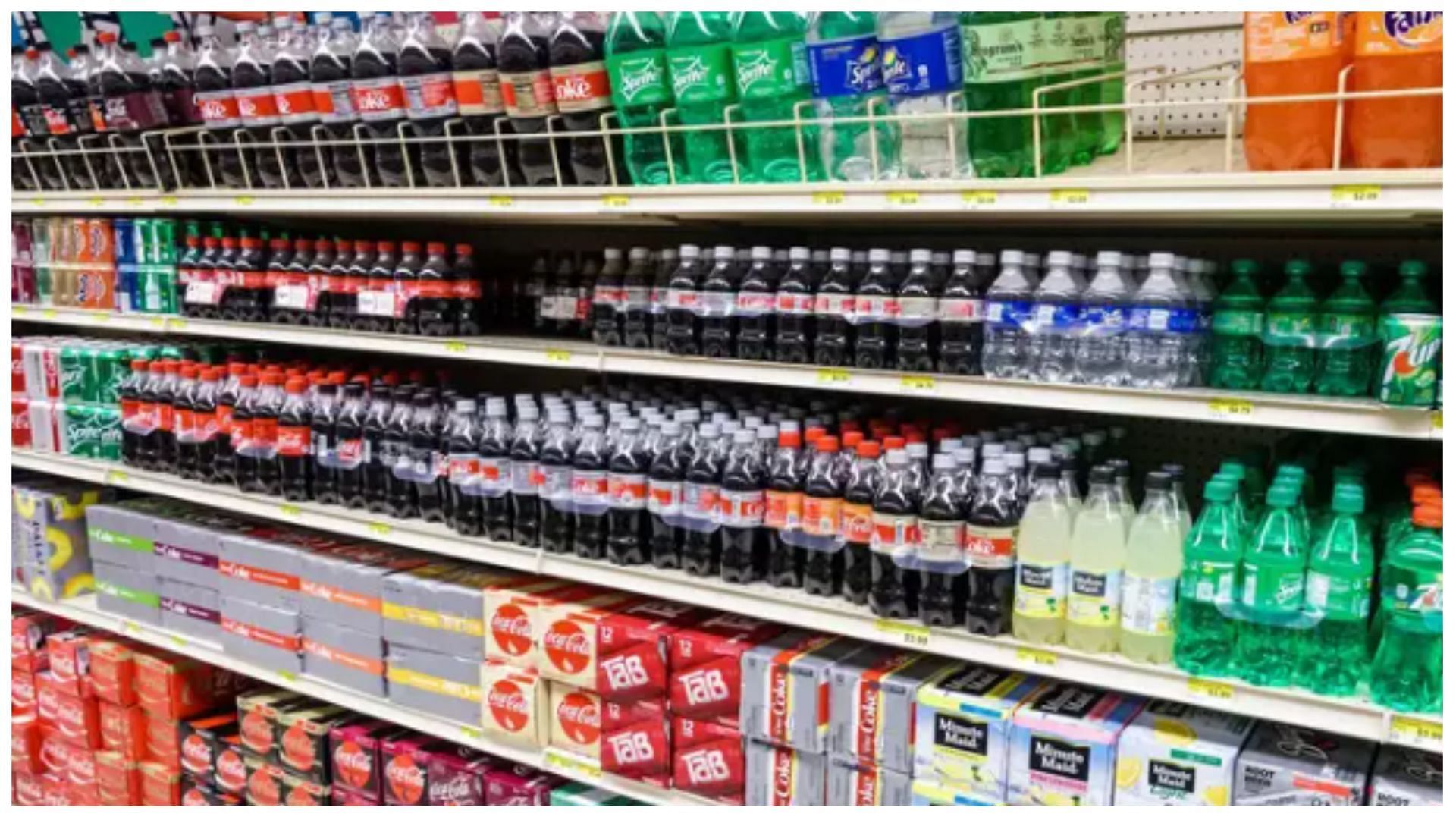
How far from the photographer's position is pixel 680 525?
7.77 ft

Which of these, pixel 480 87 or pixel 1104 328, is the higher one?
pixel 480 87

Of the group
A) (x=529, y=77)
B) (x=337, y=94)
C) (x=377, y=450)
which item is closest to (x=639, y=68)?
(x=529, y=77)

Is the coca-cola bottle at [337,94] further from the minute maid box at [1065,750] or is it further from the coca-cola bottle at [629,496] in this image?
the minute maid box at [1065,750]

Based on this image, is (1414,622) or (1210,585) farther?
(1210,585)

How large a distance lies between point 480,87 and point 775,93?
680 millimetres

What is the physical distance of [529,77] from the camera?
2.31m

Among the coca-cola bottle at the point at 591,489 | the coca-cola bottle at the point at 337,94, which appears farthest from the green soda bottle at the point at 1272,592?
the coca-cola bottle at the point at 337,94

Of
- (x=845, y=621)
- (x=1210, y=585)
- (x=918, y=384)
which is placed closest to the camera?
(x=1210, y=585)

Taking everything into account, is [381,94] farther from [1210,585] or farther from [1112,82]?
[1210,585]

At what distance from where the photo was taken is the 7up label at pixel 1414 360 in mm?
1635

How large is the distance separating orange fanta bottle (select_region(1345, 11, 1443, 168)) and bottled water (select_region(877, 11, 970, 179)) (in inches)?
23.7

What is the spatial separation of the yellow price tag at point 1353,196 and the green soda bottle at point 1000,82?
53 centimetres

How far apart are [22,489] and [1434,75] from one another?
3750 millimetres

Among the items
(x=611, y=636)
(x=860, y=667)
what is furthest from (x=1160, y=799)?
(x=611, y=636)
